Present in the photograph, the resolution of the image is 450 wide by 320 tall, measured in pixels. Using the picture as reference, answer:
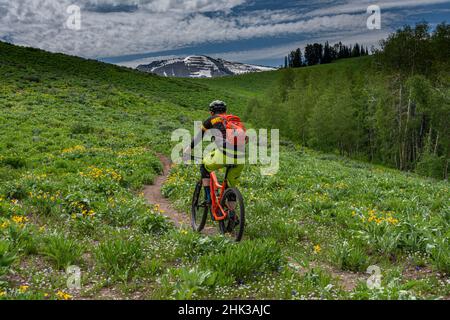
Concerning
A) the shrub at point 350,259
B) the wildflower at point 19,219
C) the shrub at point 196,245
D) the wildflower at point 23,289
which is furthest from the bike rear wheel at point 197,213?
the wildflower at point 23,289

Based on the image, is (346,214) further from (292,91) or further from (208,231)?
(292,91)

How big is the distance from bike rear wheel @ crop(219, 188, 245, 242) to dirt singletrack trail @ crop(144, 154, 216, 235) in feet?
2.57

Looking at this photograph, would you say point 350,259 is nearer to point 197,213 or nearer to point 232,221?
point 232,221

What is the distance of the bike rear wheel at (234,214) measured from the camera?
7516mm

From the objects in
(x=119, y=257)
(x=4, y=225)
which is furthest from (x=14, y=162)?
(x=119, y=257)

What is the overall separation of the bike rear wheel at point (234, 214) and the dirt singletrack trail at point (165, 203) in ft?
2.57

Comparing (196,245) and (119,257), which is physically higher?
(119,257)

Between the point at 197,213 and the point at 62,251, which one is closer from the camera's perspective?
the point at 62,251

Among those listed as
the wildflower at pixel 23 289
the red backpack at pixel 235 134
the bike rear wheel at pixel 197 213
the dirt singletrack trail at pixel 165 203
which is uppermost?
the red backpack at pixel 235 134

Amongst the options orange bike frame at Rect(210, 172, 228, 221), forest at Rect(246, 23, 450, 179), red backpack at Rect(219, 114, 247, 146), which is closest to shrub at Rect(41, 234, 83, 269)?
orange bike frame at Rect(210, 172, 228, 221)

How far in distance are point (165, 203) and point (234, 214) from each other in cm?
470

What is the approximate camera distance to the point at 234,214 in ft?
26.3

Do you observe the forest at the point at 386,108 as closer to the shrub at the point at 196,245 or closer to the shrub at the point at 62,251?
the shrub at the point at 196,245

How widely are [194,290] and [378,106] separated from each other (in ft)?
166
